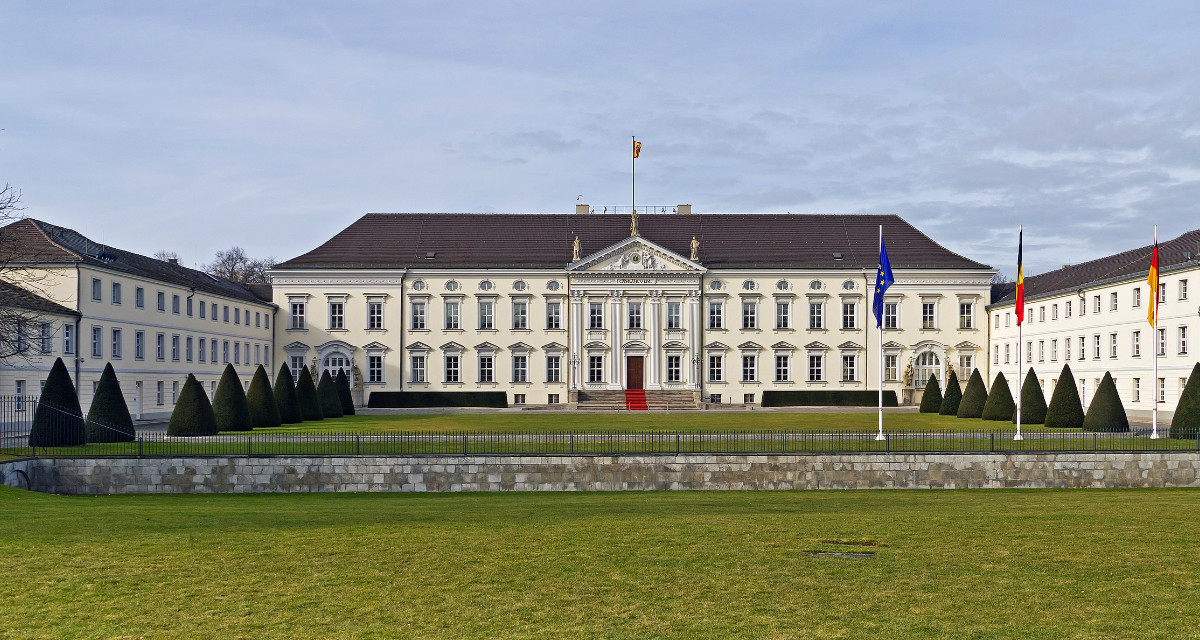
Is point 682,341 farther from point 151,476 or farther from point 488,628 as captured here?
point 488,628

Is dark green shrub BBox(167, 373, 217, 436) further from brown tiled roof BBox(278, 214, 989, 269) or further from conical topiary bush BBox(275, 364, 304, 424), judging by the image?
brown tiled roof BBox(278, 214, 989, 269)

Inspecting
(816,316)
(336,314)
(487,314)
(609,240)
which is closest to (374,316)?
(336,314)

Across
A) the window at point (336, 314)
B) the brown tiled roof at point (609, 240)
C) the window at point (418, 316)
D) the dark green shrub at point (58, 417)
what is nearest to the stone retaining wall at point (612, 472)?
the dark green shrub at point (58, 417)

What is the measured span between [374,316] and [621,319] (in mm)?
15614

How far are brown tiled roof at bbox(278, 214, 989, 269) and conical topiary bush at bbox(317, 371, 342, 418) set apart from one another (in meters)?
17.4

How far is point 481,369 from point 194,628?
57832 millimetres

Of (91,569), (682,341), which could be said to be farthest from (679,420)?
(91,569)

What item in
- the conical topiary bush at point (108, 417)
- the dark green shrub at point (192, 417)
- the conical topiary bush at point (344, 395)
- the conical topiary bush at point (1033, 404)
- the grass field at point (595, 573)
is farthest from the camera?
the conical topiary bush at point (344, 395)

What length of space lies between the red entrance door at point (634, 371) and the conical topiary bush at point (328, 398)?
21.9m

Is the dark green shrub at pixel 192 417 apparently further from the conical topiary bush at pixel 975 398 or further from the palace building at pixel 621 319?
the conical topiary bush at pixel 975 398

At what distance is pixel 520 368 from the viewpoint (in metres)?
68.6

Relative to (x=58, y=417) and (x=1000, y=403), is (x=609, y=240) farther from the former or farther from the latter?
(x=58, y=417)

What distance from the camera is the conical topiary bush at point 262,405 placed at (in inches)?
1667

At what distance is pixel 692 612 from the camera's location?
1145cm
